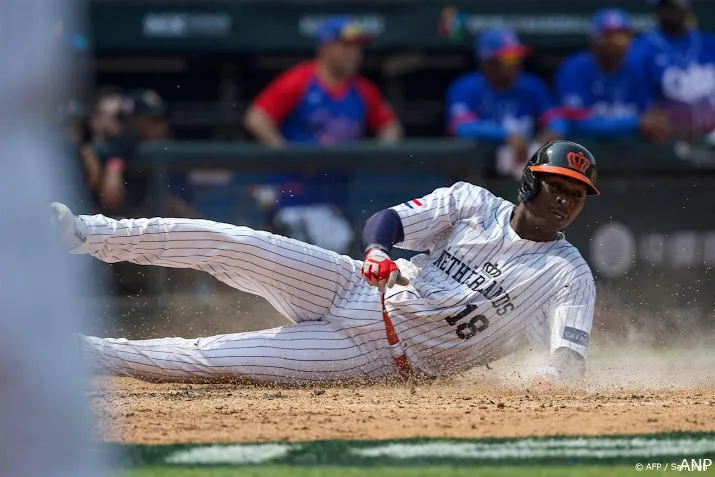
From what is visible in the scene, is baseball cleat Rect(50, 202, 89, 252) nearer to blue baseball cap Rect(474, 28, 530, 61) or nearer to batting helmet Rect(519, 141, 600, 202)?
batting helmet Rect(519, 141, 600, 202)

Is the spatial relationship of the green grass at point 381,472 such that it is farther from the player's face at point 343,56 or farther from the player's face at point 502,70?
the player's face at point 502,70

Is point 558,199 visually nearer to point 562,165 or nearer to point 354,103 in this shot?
point 562,165

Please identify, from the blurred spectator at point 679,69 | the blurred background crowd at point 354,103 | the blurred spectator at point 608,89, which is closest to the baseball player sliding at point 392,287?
the blurred background crowd at point 354,103

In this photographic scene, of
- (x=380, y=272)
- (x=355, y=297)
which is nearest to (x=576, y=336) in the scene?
(x=380, y=272)

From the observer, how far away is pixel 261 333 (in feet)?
16.4

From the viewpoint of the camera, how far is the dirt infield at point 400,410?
382 centimetres

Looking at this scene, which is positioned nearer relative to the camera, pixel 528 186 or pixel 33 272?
pixel 33 272

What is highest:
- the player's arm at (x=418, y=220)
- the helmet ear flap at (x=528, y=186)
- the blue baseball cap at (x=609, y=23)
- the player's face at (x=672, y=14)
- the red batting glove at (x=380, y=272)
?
the player's face at (x=672, y=14)

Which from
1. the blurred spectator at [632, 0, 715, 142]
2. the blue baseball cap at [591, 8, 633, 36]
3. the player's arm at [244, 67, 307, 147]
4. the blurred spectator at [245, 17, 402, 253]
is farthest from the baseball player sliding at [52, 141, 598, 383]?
the blurred spectator at [632, 0, 715, 142]

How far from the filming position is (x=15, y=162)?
238 centimetres

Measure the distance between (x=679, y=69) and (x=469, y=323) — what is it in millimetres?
4582

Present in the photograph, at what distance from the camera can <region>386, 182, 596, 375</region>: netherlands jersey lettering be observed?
4875 millimetres

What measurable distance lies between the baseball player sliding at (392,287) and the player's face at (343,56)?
343 centimetres

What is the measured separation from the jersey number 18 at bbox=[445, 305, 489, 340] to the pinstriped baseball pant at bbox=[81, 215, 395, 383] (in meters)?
0.30
